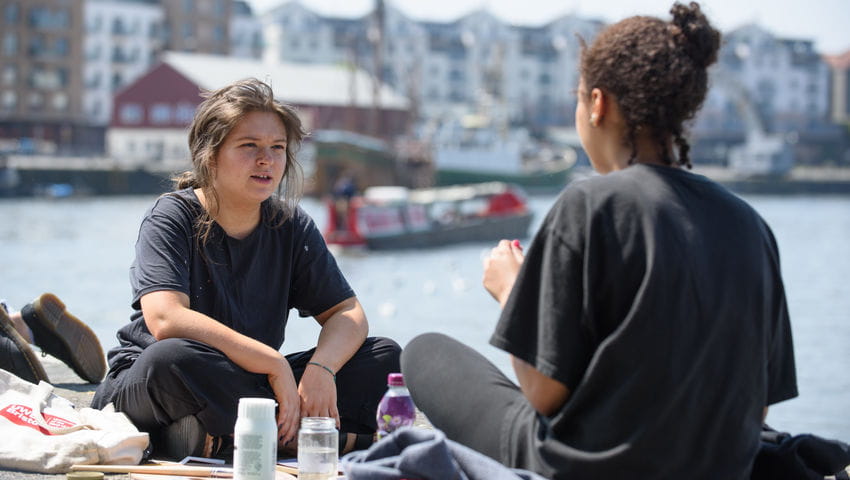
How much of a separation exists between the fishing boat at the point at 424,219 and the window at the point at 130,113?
3338 cm

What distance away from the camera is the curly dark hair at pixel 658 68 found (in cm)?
204

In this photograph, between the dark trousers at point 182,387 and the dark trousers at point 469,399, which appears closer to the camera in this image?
the dark trousers at point 469,399

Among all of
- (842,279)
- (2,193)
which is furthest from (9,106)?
(842,279)

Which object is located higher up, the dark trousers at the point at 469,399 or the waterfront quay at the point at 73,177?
the dark trousers at the point at 469,399

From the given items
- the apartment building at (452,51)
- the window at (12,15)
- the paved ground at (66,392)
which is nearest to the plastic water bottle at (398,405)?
the paved ground at (66,392)

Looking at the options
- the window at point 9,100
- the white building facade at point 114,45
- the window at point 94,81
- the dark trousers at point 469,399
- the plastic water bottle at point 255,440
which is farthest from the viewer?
the white building facade at point 114,45

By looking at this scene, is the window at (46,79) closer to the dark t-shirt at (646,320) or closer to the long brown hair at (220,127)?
the long brown hair at (220,127)

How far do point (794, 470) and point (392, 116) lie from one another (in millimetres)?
61291

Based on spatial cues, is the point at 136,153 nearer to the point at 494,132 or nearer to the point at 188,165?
the point at 494,132

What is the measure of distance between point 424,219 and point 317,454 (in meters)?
28.1

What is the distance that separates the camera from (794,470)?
7.78 feet

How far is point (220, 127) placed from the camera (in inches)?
123

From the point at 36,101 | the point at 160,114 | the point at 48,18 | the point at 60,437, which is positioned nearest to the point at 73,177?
the point at 160,114

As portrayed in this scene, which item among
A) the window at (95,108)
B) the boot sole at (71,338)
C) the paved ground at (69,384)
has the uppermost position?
the boot sole at (71,338)
